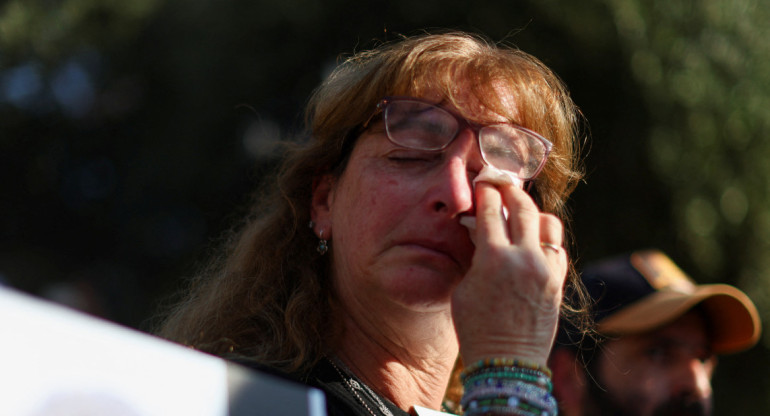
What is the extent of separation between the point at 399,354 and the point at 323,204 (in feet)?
1.66

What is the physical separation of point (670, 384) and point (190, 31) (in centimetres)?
559

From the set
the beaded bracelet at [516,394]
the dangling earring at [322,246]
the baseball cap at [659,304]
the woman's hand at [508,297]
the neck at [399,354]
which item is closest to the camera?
the beaded bracelet at [516,394]

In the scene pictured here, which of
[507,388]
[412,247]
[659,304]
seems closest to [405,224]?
[412,247]

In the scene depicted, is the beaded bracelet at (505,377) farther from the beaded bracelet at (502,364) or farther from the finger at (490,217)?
the finger at (490,217)

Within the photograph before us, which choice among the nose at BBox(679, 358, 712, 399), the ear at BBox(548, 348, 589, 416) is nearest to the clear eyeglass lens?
the ear at BBox(548, 348, 589, 416)

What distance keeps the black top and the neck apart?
0.22ft

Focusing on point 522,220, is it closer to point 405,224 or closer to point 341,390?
point 405,224

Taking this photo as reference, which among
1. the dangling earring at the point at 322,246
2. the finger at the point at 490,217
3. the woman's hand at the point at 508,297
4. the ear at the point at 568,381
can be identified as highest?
the finger at the point at 490,217

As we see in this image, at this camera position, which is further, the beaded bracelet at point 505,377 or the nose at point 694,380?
the nose at point 694,380

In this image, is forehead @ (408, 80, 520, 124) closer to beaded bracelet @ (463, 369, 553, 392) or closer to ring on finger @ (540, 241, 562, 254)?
ring on finger @ (540, 241, 562, 254)

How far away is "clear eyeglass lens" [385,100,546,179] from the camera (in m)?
1.83

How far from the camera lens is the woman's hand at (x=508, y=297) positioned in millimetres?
1470

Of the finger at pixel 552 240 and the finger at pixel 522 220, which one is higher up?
the finger at pixel 522 220

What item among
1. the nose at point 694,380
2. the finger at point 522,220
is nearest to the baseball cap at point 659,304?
the nose at point 694,380
